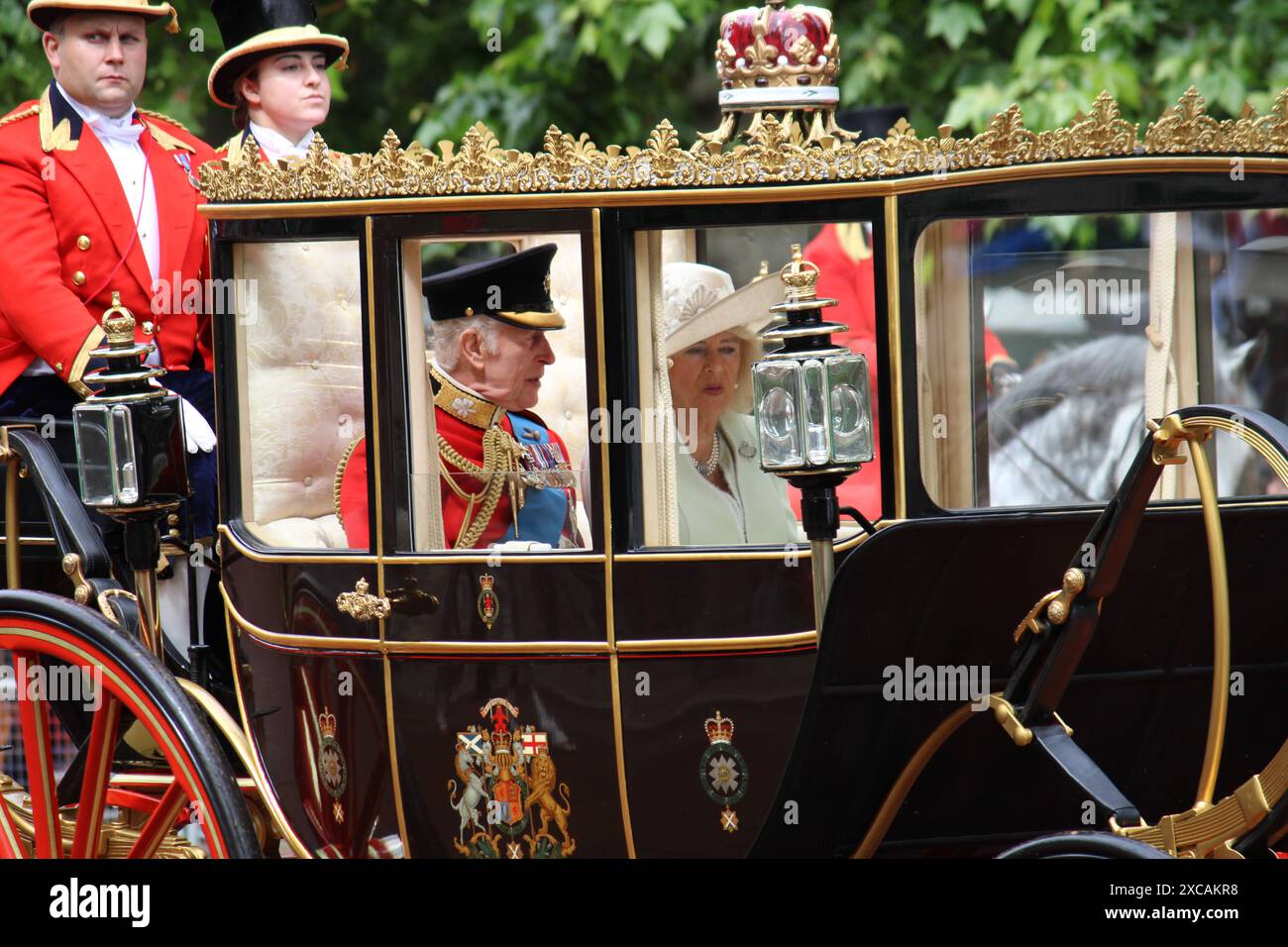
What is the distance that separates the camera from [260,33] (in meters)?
4.23

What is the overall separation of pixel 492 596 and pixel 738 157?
3.09 feet

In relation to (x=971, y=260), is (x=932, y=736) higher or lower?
lower

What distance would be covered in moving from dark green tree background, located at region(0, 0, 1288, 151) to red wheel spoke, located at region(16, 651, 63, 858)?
3.85 meters

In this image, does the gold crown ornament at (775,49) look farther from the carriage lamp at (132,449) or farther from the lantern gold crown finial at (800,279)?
the carriage lamp at (132,449)

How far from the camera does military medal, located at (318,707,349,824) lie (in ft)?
12.0

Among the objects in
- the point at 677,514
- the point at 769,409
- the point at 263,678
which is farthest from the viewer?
the point at 263,678

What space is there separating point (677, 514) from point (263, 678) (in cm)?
96

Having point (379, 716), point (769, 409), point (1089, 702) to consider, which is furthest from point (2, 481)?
point (1089, 702)

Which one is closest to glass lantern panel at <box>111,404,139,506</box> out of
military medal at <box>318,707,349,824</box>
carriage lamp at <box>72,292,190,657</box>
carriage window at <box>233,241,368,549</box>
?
carriage lamp at <box>72,292,190,657</box>

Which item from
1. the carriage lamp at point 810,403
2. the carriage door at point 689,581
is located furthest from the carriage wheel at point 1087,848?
the carriage door at point 689,581

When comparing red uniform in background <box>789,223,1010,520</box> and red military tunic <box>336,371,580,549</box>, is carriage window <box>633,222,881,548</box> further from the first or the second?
red military tunic <box>336,371,580,549</box>

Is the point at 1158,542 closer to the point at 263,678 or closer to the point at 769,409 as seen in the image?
the point at 769,409

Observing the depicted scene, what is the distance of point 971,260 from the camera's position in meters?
3.28

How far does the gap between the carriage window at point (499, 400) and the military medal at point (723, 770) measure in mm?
429
